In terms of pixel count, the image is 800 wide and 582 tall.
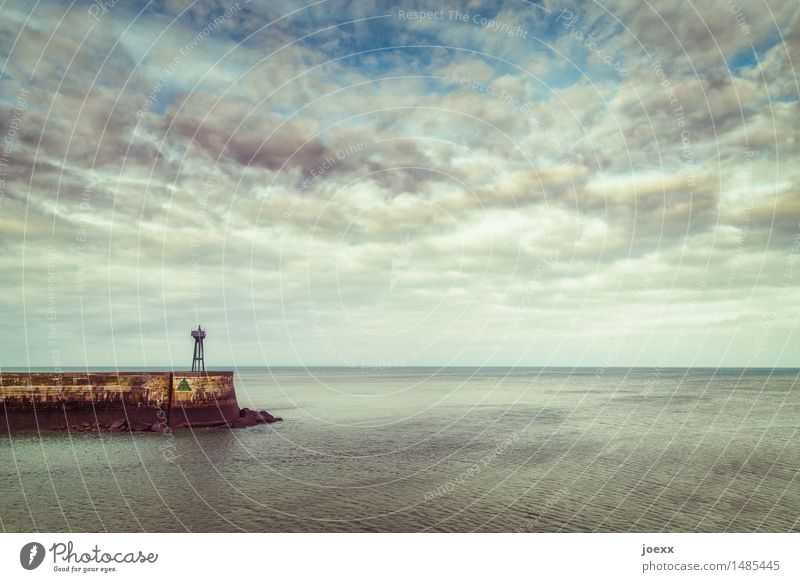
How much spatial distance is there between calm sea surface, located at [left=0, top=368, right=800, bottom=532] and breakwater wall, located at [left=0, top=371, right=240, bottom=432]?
7.18 feet

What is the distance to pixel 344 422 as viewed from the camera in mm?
61156

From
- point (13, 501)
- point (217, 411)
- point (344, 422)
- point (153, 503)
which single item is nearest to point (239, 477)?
point (153, 503)

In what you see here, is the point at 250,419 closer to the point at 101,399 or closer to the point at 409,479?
the point at 101,399

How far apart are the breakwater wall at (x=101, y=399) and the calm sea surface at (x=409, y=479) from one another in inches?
86.1

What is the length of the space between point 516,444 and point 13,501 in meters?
35.0

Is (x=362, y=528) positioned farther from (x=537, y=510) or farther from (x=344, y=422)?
(x=344, y=422)

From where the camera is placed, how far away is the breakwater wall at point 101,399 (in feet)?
151

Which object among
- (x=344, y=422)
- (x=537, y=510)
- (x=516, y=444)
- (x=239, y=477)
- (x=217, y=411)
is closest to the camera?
(x=537, y=510)
